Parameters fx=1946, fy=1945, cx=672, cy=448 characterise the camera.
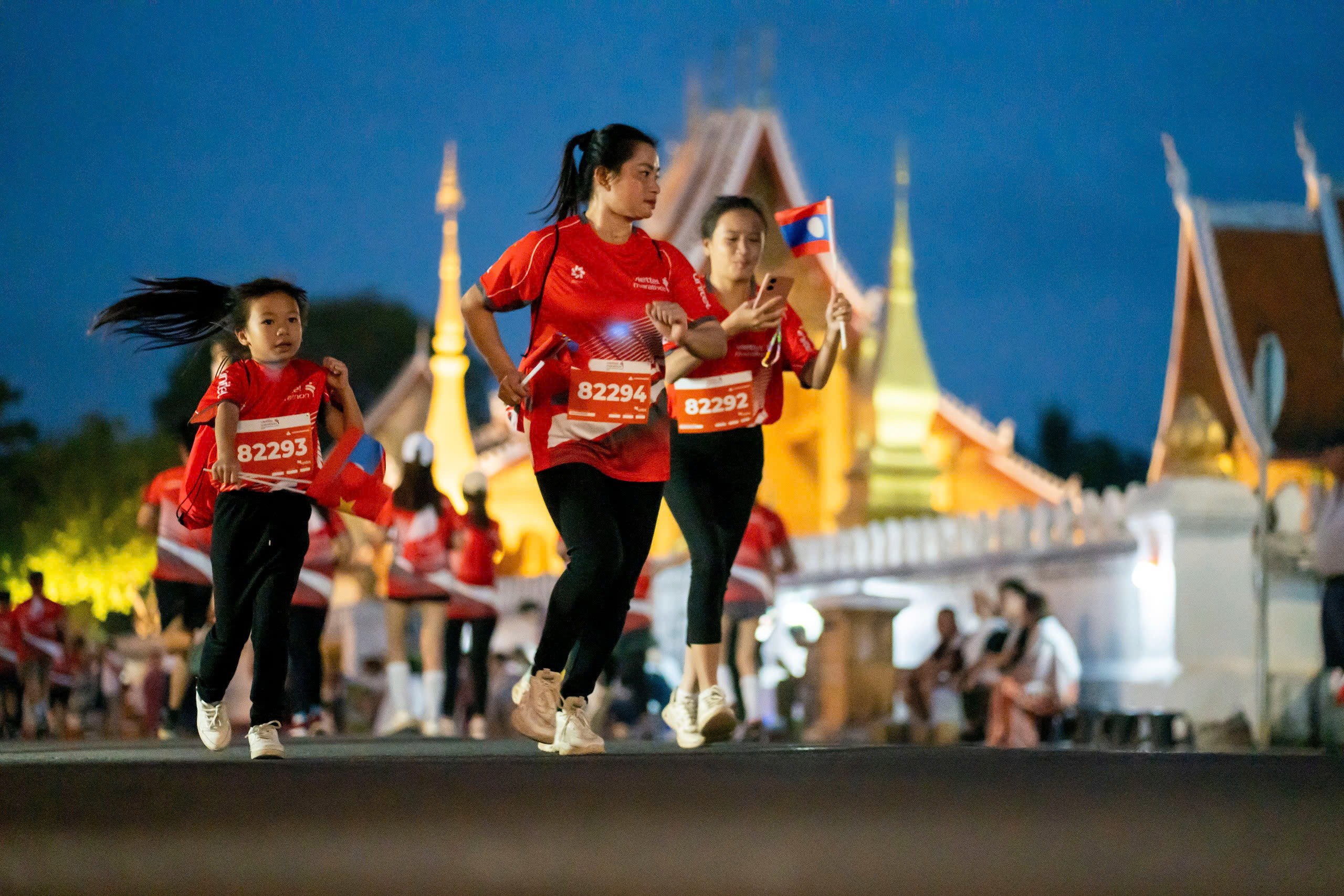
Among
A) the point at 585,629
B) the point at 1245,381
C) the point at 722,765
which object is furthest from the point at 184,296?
the point at 1245,381

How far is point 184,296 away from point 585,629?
1.79 m

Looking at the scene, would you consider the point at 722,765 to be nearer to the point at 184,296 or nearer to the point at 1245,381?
the point at 184,296

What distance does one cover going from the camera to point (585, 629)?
620cm

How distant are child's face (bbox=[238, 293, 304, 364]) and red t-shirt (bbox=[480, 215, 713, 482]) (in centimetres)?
73

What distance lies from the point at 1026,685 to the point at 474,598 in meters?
3.47

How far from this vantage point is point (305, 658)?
10039 millimetres

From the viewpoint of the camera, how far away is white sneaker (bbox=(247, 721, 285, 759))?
5.95 meters

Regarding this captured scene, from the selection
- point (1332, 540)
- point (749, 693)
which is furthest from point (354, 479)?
point (749, 693)

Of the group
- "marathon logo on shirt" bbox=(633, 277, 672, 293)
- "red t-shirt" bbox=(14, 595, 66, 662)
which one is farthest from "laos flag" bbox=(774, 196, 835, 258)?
"red t-shirt" bbox=(14, 595, 66, 662)

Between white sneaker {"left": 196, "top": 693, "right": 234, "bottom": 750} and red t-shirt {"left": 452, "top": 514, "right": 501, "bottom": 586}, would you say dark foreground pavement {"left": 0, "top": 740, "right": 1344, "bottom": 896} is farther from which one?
red t-shirt {"left": 452, "top": 514, "right": 501, "bottom": 586}

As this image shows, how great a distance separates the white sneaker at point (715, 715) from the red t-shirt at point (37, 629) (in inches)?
423

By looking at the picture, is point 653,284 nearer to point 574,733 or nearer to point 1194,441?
point 574,733

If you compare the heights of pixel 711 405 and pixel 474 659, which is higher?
pixel 711 405

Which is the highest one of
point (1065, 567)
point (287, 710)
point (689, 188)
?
point (689, 188)
